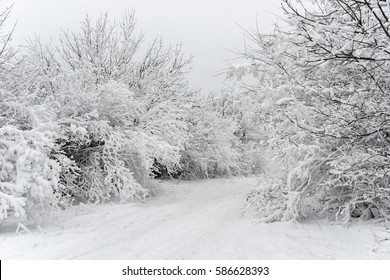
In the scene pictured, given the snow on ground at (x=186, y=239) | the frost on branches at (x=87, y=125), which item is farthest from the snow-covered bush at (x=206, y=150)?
the snow on ground at (x=186, y=239)

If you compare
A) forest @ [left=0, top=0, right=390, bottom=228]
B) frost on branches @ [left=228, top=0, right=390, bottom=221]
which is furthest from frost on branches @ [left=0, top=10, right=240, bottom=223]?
frost on branches @ [left=228, top=0, right=390, bottom=221]

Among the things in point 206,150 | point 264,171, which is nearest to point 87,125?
point 264,171

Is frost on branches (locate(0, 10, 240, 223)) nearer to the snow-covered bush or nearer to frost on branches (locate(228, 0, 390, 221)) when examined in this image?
the snow-covered bush

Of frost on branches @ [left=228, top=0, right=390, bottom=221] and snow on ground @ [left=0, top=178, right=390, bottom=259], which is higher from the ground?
frost on branches @ [left=228, top=0, right=390, bottom=221]

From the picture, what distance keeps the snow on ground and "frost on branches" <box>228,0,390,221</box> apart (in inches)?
25.7

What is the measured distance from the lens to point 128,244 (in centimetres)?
735

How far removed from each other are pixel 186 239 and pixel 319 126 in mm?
4035

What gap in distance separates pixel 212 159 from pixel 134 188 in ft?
40.5

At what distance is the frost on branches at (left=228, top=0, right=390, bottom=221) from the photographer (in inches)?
300

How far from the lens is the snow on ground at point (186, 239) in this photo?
6605 mm

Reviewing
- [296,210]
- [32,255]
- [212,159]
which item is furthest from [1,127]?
[212,159]

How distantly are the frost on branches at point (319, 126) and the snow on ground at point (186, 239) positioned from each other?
2.14 feet

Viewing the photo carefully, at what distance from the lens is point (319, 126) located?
29.9ft

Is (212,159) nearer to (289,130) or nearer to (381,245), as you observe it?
(289,130)
